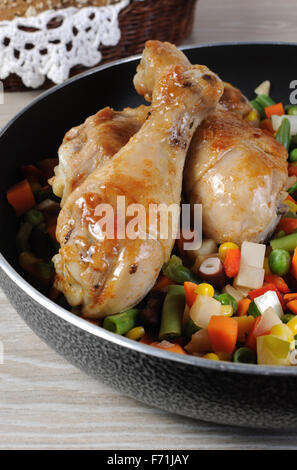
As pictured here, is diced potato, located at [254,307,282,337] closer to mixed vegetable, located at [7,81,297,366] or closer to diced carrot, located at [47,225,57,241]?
mixed vegetable, located at [7,81,297,366]

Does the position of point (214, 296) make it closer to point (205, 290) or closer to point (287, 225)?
point (205, 290)

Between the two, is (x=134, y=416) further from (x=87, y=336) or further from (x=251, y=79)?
(x=251, y=79)

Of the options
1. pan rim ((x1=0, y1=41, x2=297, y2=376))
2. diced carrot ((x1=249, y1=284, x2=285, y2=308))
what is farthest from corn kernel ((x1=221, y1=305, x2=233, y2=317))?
pan rim ((x1=0, y1=41, x2=297, y2=376))

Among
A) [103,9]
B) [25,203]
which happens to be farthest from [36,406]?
[103,9]

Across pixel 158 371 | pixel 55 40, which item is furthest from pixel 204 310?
pixel 55 40

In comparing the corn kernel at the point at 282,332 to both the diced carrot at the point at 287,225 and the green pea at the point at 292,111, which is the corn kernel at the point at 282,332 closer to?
the diced carrot at the point at 287,225

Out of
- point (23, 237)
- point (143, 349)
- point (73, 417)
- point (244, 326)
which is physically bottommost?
point (73, 417)

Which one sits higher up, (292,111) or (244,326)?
(292,111)
